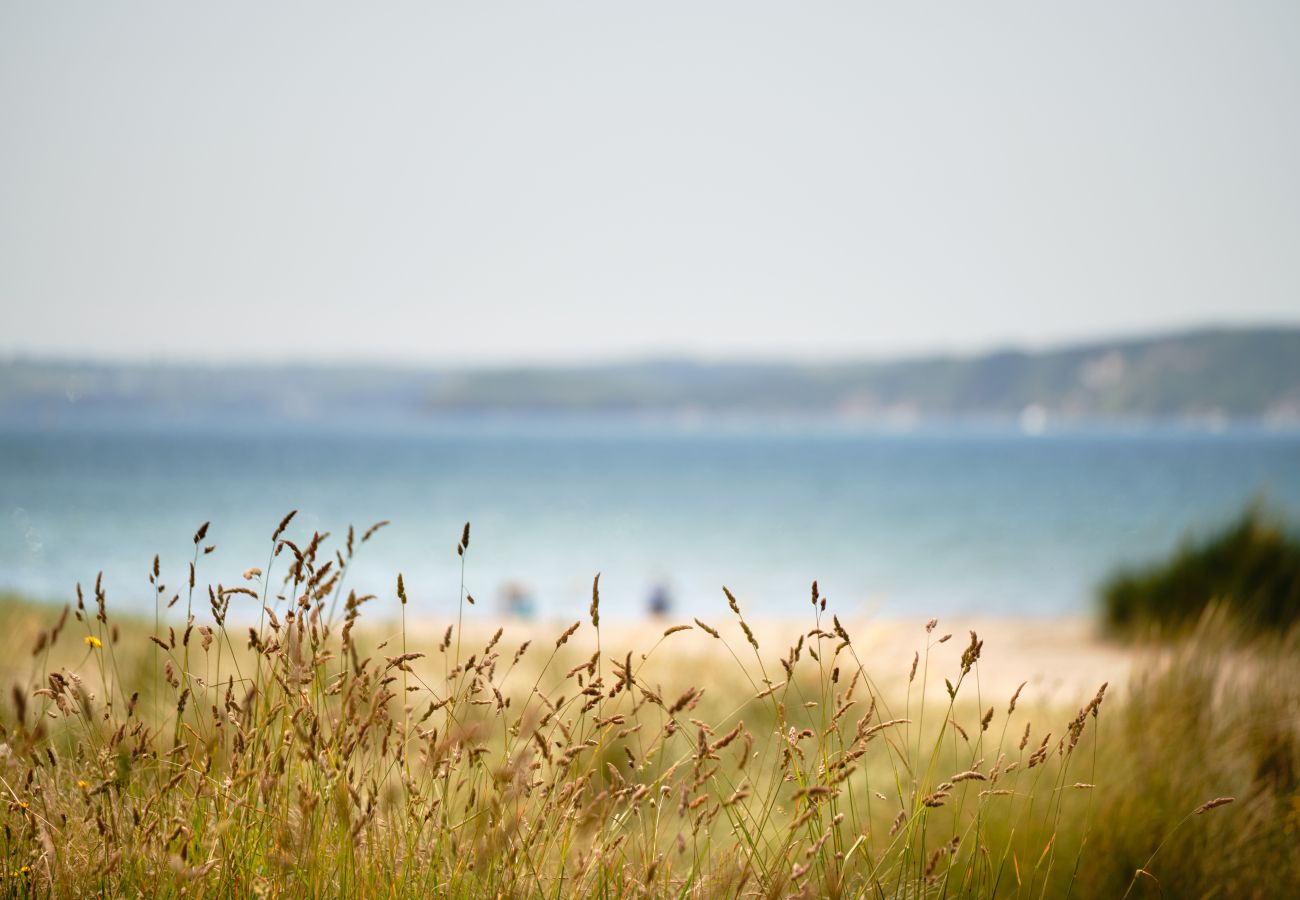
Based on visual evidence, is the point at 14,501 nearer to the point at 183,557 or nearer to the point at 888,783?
the point at 183,557

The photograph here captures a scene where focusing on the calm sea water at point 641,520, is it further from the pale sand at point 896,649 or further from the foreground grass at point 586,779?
the foreground grass at point 586,779

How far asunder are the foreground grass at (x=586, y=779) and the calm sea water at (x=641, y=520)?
4881 mm

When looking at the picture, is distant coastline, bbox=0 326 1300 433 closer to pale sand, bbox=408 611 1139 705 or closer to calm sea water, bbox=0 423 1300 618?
calm sea water, bbox=0 423 1300 618

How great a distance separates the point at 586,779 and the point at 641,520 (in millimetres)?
43288

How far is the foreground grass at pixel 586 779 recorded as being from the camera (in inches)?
79.8

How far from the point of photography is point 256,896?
2.15 metres

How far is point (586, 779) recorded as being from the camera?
88.4 inches

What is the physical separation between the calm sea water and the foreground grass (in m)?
4.88

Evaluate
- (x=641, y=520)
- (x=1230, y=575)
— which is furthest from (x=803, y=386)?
(x=1230, y=575)

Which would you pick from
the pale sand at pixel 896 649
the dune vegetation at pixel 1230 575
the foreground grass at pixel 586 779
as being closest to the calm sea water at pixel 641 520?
the dune vegetation at pixel 1230 575

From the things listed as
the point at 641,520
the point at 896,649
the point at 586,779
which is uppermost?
the point at 586,779

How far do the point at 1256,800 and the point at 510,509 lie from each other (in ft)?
149

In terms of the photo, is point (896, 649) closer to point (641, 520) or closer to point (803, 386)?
point (641, 520)

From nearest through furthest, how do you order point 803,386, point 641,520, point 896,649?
point 896,649 < point 641,520 < point 803,386
